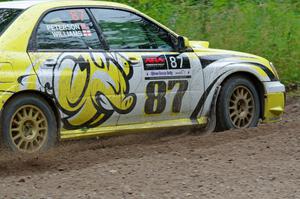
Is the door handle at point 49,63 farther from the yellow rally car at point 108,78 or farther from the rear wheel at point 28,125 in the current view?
the rear wheel at point 28,125

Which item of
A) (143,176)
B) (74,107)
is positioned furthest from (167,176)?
(74,107)

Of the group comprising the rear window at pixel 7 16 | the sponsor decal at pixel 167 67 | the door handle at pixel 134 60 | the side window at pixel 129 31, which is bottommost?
the sponsor decal at pixel 167 67

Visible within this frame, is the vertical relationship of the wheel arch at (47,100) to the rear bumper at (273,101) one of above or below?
above

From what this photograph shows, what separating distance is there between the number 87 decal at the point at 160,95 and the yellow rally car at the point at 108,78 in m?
0.01

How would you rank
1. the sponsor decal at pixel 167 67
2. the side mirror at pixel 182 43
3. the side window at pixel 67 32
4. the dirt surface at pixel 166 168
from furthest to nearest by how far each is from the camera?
1. the side mirror at pixel 182 43
2. the sponsor decal at pixel 167 67
3. the side window at pixel 67 32
4. the dirt surface at pixel 166 168

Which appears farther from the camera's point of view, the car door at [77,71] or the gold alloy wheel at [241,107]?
the gold alloy wheel at [241,107]

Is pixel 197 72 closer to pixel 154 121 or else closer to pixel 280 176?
pixel 154 121

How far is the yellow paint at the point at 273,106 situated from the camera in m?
10.1

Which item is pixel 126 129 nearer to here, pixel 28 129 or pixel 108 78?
pixel 108 78

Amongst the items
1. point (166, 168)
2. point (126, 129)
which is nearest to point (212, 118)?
point (126, 129)

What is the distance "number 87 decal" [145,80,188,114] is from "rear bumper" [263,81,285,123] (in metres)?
1.23

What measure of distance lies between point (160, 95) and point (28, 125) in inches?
67.3

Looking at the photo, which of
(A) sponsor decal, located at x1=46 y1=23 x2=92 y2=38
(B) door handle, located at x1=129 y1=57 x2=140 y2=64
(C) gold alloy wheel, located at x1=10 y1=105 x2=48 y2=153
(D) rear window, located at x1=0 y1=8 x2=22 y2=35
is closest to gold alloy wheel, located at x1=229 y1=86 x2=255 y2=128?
(B) door handle, located at x1=129 y1=57 x2=140 y2=64

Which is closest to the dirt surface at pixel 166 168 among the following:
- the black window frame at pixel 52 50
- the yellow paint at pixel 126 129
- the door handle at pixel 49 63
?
the yellow paint at pixel 126 129
